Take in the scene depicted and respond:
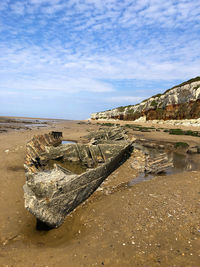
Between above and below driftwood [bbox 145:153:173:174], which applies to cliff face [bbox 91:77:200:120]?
above

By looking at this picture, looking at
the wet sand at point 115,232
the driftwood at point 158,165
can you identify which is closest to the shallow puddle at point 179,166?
the driftwood at point 158,165

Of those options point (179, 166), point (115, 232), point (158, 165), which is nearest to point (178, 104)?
point (179, 166)

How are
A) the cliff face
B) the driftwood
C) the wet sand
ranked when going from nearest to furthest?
the wet sand < the driftwood < the cliff face

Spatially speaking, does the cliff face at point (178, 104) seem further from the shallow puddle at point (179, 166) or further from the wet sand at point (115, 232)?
the wet sand at point (115, 232)

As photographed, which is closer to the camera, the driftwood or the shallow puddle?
the shallow puddle

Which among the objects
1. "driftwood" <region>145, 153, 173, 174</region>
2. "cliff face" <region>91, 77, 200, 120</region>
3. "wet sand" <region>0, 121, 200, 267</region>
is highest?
"cliff face" <region>91, 77, 200, 120</region>

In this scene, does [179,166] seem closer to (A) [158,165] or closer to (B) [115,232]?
(A) [158,165]

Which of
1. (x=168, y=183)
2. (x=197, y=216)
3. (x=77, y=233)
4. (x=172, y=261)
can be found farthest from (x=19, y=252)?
(x=168, y=183)

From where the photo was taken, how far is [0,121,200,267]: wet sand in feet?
12.3

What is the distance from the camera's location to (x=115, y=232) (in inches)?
182

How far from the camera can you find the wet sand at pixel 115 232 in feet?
12.3

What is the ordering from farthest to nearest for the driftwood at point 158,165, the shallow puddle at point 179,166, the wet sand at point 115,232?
1. the driftwood at point 158,165
2. the shallow puddle at point 179,166
3. the wet sand at point 115,232

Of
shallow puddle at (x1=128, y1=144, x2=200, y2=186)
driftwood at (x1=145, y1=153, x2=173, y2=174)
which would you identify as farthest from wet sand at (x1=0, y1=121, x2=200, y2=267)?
driftwood at (x1=145, y1=153, x2=173, y2=174)

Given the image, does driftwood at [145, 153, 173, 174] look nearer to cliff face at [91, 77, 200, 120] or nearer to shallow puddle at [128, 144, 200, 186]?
shallow puddle at [128, 144, 200, 186]
